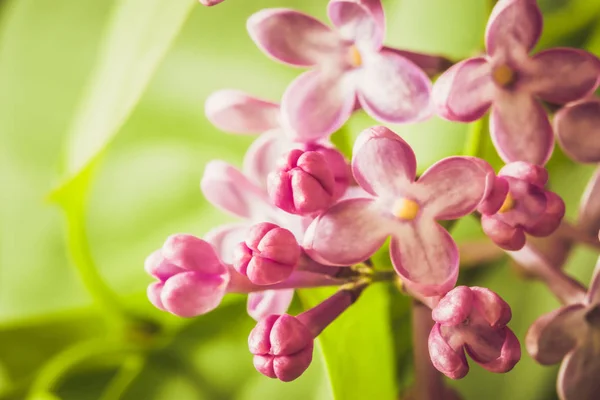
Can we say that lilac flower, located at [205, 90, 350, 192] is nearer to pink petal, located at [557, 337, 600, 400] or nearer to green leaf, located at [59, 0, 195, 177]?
green leaf, located at [59, 0, 195, 177]

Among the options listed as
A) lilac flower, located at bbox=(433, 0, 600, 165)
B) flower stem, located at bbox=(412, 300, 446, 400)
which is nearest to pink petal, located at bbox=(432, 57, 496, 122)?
lilac flower, located at bbox=(433, 0, 600, 165)

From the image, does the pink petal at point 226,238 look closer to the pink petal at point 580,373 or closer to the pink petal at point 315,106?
the pink petal at point 315,106

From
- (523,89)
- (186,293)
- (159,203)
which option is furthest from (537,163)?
(159,203)

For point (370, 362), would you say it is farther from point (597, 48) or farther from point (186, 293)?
point (597, 48)

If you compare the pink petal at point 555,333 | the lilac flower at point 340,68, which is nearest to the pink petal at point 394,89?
the lilac flower at point 340,68

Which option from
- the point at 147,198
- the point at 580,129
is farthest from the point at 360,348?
the point at 147,198

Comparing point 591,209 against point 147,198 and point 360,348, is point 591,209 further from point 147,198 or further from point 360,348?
point 147,198
